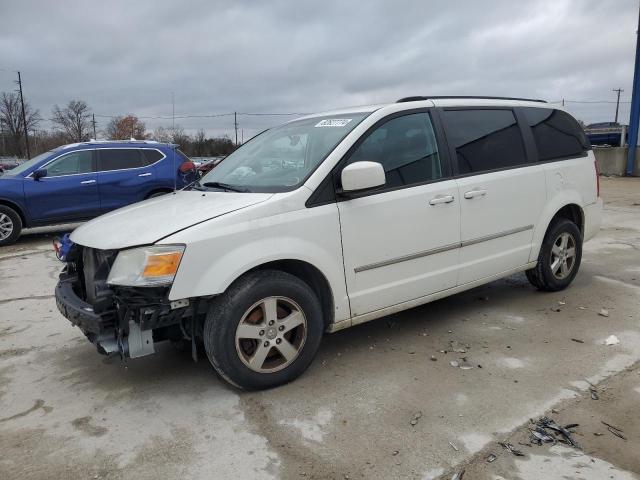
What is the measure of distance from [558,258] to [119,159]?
7.96 meters

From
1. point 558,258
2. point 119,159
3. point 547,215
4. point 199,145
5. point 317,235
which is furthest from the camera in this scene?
point 199,145

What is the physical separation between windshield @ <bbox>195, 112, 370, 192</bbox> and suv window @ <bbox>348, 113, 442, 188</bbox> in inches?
7.2

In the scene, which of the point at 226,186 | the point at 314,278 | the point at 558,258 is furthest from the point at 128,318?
the point at 558,258

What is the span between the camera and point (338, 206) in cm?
342

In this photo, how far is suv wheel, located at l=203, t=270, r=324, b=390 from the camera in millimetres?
3062

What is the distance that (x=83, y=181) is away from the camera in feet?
31.0

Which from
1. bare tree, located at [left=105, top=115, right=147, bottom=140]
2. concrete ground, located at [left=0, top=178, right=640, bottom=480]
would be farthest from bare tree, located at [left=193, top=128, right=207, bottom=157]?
concrete ground, located at [left=0, top=178, right=640, bottom=480]

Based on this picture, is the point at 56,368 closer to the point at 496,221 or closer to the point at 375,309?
the point at 375,309

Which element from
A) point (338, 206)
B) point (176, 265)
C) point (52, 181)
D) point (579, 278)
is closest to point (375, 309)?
point (338, 206)

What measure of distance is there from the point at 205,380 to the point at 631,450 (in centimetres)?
252

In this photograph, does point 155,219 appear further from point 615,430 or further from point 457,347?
point 615,430

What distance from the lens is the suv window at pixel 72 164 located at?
9344mm

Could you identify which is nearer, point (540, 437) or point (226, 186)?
point (540, 437)

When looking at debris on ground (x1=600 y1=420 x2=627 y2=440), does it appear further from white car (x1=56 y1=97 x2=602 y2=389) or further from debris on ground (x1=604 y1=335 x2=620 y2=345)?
white car (x1=56 y1=97 x2=602 y2=389)
